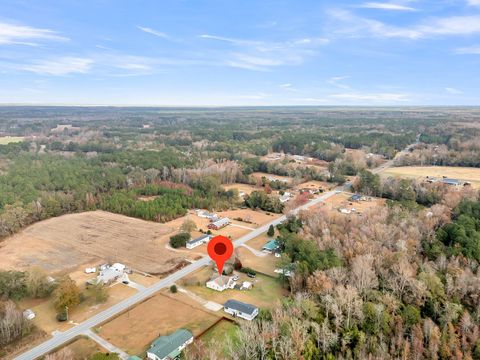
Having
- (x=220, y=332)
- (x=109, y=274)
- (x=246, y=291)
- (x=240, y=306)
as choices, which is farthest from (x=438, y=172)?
(x=109, y=274)

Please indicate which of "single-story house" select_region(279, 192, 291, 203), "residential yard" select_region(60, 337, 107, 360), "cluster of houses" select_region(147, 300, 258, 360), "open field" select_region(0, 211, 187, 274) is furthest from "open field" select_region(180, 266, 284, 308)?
"single-story house" select_region(279, 192, 291, 203)

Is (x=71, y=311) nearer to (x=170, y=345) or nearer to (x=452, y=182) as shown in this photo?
(x=170, y=345)

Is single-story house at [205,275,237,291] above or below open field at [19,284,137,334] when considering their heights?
above

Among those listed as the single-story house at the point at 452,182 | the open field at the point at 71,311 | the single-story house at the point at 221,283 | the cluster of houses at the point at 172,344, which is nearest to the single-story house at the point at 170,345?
the cluster of houses at the point at 172,344

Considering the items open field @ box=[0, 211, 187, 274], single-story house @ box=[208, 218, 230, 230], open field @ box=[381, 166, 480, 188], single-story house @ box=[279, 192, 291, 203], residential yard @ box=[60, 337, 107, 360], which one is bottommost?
open field @ box=[0, 211, 187, 274]

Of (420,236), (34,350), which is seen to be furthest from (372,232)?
(34,350)

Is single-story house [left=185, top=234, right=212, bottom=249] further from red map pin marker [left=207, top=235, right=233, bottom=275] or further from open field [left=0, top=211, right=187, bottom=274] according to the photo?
open field [left=0, top=211, right=187, bottom=274]
